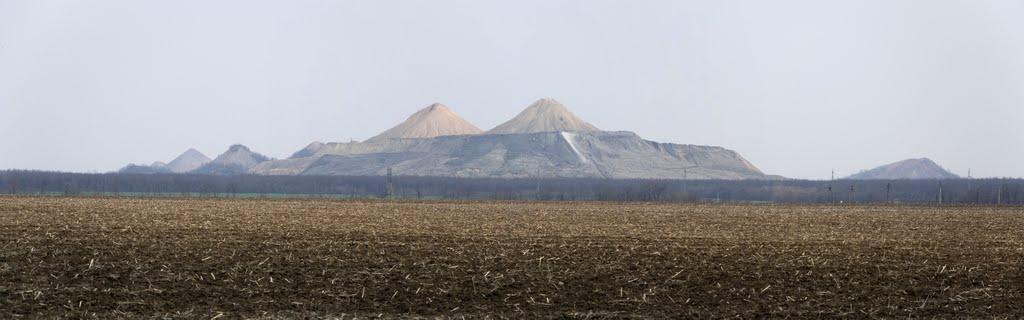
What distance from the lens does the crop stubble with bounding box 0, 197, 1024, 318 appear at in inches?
781

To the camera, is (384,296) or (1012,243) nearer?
(384,296)

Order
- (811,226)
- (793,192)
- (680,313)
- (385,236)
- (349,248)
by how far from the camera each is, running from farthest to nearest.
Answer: (793,192) → (811,226) → (385,236) → (349,248) → (680,313)

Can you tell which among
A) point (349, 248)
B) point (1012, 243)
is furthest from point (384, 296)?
point (1012, 243)

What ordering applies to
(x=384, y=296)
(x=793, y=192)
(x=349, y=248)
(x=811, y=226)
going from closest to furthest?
(x=384, y=296) → (x=349, y=248) → (x=811, y=226) → (x=793, y=192)

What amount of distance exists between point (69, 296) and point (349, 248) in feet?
31.6

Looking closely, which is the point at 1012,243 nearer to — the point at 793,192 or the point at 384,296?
the point at 384,296

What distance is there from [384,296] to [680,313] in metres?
5.26

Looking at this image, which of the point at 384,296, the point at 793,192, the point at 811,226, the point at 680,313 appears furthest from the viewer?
the point at 793,192

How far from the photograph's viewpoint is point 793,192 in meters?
200

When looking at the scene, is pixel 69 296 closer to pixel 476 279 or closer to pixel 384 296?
pixel 384 296

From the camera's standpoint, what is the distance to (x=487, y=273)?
23875mm

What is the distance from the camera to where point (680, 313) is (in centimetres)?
1956

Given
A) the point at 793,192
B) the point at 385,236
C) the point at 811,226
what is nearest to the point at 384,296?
the point at 385,236

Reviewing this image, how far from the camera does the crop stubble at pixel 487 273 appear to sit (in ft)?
65.1
